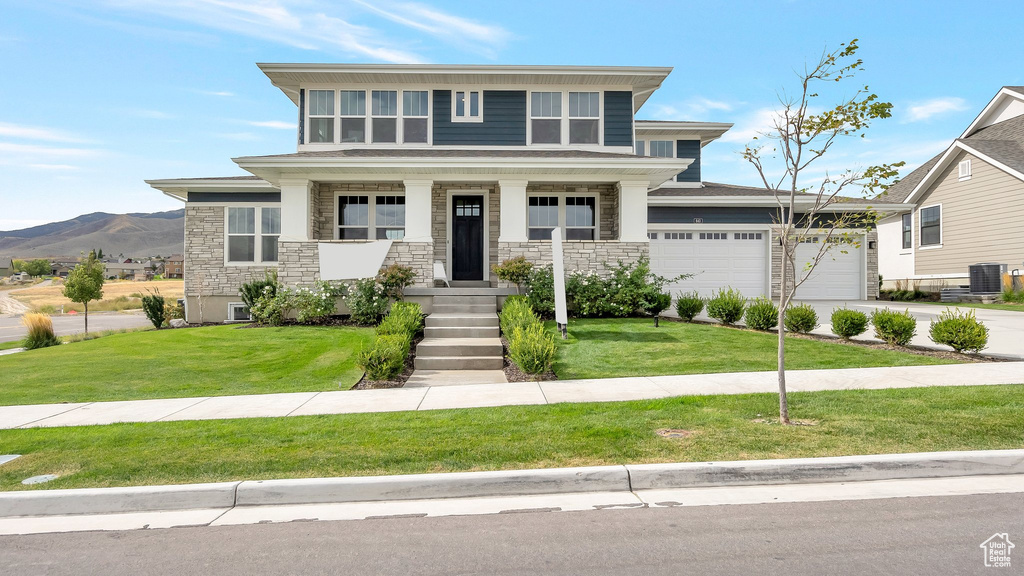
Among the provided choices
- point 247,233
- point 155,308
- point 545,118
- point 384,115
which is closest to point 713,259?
point 545,118

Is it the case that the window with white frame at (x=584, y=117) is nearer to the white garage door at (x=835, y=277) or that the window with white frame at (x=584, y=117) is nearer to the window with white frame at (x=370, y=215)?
the window with white frame at (x=370, y=215)

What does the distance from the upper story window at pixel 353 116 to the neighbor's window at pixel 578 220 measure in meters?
6.36

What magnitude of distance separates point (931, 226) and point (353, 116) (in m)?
23.2

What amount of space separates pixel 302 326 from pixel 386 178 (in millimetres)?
4271

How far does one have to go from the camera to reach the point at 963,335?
9797mm

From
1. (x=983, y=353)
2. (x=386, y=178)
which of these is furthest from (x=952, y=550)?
(x=386, y=178)

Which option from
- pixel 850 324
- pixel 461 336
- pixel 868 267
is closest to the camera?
pixel 850 324

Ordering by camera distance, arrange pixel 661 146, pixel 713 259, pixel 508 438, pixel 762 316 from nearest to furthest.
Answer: pixel 508 438 → pixel 762 316 → pixel 713 259 → pixel 661 146

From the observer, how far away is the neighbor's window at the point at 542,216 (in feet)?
55.5

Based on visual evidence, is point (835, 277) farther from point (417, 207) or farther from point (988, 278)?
point (417, 207)

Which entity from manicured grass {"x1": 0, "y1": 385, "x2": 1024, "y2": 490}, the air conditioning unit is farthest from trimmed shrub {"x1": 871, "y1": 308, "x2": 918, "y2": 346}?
the air conditioning unit

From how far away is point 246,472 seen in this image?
201 inches

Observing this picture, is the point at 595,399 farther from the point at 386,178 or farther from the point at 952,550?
the point at 386,178

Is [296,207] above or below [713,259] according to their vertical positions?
above
